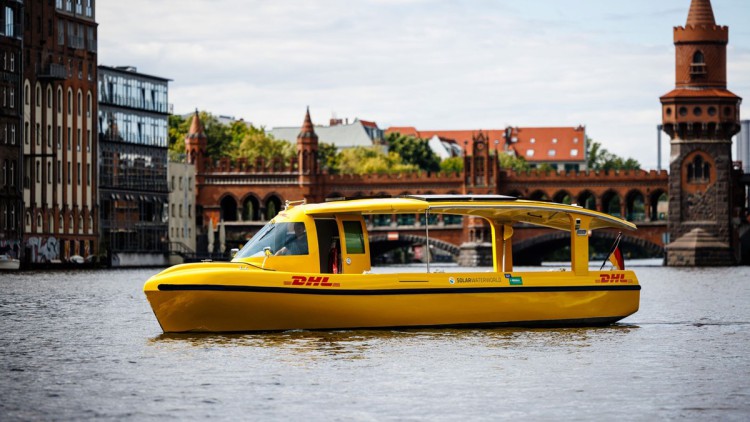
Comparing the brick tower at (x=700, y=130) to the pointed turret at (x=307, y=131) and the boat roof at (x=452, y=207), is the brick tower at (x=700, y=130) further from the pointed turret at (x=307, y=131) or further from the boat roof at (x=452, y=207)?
the boat roof at (x=452, y=207)

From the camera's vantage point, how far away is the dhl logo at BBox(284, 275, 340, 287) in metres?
32.9

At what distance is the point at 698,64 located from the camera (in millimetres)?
131625

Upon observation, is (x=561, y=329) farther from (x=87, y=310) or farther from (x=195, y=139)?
(x=195, y=139)

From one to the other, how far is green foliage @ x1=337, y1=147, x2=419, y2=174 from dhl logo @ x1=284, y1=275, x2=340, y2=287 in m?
127

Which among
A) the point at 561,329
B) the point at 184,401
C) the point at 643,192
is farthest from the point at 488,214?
the point at 643,192

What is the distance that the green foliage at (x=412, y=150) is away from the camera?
19088 centimetres

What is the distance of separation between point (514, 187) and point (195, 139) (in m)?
28.9

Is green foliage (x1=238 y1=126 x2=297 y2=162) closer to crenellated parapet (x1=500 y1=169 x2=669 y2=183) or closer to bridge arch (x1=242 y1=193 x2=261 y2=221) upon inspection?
bridge arch (x1=242 y1=193 x2=261 y2=221)

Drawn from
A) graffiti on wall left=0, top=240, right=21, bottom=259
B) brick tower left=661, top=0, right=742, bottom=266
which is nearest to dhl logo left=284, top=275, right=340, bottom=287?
graffiti on wall left=0, top=240, right=21, bottom=259

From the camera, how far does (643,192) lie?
452 feet

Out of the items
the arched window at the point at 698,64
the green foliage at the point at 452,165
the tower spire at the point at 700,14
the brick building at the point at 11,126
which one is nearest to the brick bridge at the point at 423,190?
the arched window at the point at 698,64

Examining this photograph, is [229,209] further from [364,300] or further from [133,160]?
[364,300]

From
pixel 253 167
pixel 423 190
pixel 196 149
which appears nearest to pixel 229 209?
pixel 253 167

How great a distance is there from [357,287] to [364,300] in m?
0.32
